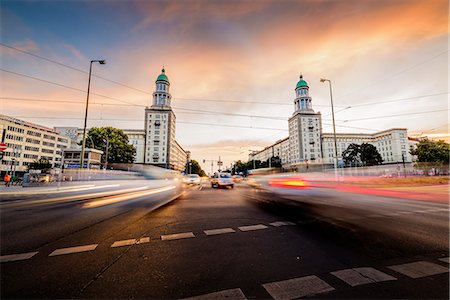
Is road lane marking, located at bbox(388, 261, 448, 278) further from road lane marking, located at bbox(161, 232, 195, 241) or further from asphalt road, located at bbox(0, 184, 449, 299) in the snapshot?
road lane marking, located at bbox(161, 232, 195, 241)

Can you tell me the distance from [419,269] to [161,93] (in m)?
101

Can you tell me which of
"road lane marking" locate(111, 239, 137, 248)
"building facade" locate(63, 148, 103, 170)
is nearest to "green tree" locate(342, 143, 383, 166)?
"building facade" locate(63, 148, 103, 170)

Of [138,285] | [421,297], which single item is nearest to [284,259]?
[421,297]

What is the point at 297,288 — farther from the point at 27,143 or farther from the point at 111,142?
the point at 27,143

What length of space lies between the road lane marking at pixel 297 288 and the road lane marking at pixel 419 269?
1305 millimetres

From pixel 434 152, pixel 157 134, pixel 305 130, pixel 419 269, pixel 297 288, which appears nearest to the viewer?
pixel 297 288

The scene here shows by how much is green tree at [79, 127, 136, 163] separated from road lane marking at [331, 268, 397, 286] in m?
49.6

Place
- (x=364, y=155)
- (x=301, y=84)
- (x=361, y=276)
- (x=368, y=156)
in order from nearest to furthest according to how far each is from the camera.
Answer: (x=361, y=276) < (x=368, y=156) < (x=364, y=155) < (x=301, y=84)

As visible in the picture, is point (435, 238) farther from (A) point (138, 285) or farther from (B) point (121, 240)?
(B) point (121, 240)

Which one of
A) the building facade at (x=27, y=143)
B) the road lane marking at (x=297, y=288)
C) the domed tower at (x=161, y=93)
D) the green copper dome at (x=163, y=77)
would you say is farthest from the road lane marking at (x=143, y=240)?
the green copper dome at (x=163, y=77)

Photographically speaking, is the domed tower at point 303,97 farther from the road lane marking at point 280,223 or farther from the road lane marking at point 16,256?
the road lane marking at point 16,256

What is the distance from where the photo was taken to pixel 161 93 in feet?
311

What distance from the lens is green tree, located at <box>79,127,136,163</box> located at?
45.4 metres

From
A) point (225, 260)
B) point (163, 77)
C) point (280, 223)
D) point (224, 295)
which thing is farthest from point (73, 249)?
point (163, 77)
